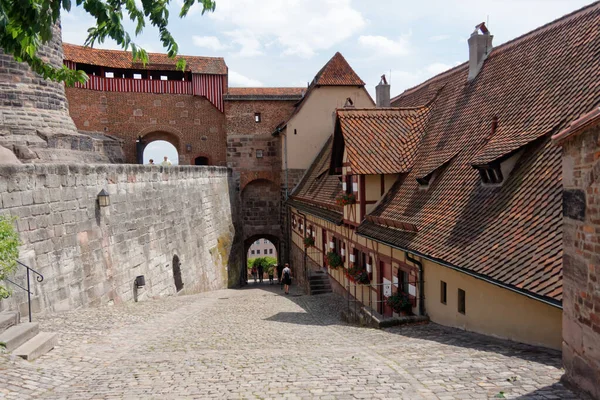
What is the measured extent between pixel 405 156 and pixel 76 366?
10040 mm

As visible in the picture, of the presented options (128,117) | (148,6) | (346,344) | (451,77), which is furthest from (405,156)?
(128,117)

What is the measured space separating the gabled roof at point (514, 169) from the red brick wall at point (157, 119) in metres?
19.5

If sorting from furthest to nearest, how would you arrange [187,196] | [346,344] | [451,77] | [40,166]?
[187,196]
[451,77]
[40,166]
[346,344]

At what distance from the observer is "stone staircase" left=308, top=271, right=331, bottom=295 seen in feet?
63.2

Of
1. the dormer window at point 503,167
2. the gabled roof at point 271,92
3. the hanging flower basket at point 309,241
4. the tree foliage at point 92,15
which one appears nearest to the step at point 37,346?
the tree foliage at point 92,15

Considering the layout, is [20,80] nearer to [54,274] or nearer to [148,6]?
[54,274]

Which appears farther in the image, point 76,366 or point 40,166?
point 40,166

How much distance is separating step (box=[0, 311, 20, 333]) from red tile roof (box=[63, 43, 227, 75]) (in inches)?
902

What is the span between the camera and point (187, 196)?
19.9m

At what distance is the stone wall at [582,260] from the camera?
4883 millimetres

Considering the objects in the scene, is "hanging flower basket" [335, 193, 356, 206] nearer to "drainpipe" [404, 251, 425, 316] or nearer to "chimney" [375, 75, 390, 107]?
"drainpipe" [404, 251, 425, 316]

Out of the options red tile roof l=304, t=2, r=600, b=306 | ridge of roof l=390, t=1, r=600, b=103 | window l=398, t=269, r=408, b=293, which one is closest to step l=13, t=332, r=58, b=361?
red tile roof l=304, t=2, r=600, b=306

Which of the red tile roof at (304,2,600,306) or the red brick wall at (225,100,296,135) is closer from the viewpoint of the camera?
the red tile roof at (304,2,600,306)

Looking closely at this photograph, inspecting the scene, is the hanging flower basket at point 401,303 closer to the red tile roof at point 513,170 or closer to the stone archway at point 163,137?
the red tile roof at point 513,170
